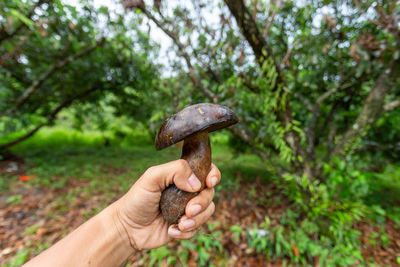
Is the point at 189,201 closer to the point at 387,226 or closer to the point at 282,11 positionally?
the point at 282,11

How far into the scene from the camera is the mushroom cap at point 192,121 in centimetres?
107

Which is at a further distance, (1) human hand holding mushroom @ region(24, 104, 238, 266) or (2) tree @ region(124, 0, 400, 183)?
(2) tree @ region(124, 0, 400, 183)

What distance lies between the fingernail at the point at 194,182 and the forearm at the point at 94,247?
0.79 meters

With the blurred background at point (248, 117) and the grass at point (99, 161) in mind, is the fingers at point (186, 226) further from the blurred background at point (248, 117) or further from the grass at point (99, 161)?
the grass at point (99, 161)

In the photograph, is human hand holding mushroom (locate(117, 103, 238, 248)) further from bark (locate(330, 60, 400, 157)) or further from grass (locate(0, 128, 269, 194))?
bark (locate(330, 60, 400, 157))

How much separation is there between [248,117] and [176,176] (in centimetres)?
201

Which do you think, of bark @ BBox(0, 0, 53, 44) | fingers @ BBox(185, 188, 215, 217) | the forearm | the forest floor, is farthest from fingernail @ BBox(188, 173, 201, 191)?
bark @ BBox(0, 0, 53, 44)

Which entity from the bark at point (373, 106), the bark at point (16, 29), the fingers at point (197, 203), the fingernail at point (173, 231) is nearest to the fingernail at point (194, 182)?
the fingers at point (197, 203)

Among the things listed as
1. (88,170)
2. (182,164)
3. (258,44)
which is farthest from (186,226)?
(88,170)

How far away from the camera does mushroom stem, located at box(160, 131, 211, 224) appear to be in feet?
4.32

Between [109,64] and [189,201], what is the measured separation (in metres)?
5.06

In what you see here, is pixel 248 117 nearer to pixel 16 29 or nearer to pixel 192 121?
pixel 192 121

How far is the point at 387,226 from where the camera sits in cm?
324

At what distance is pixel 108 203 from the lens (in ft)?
11.3
